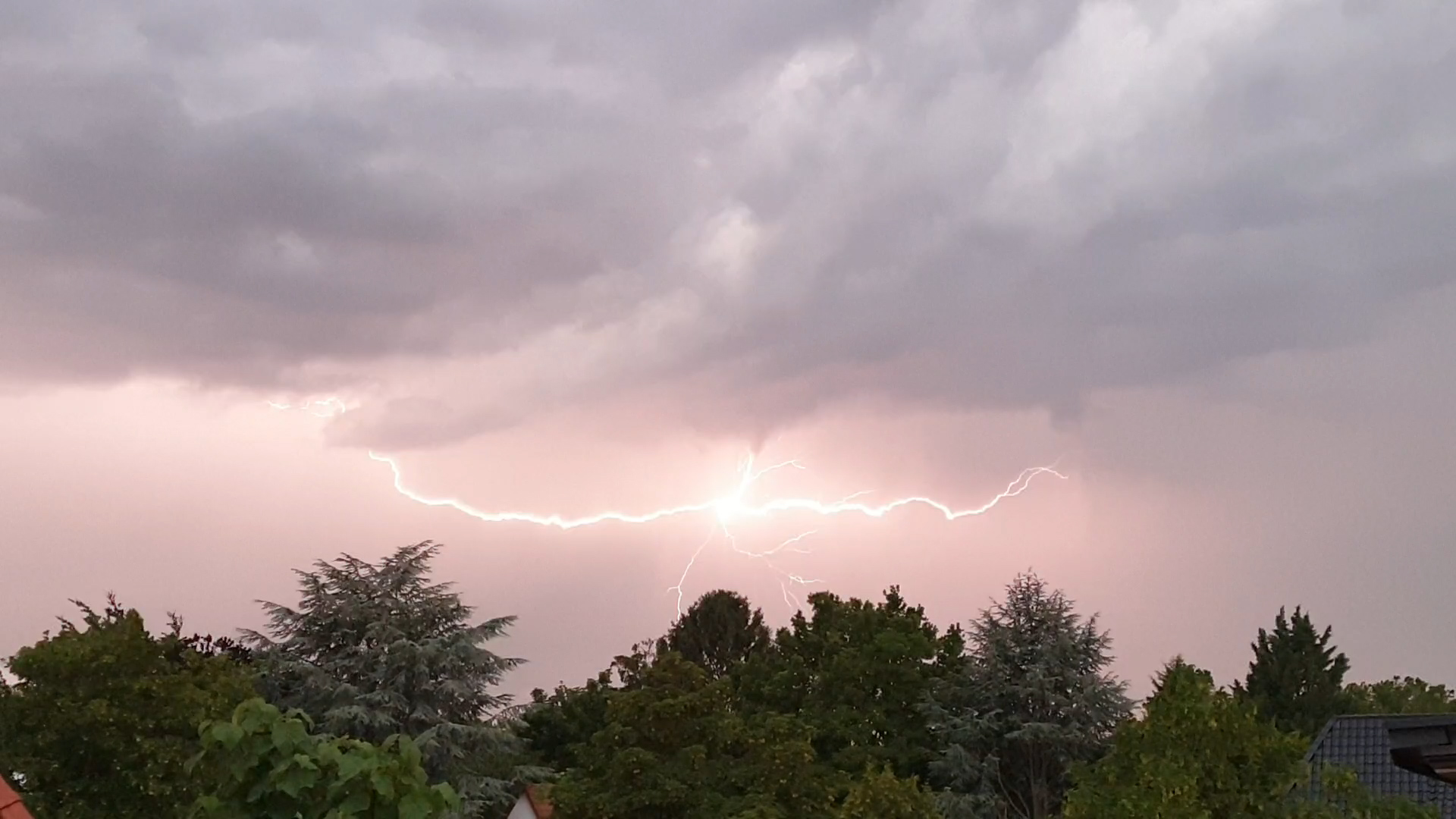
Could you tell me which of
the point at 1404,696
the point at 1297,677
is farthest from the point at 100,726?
the point at 1404,696

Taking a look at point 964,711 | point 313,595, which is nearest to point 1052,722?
point 964,711

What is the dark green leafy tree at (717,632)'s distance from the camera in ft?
276

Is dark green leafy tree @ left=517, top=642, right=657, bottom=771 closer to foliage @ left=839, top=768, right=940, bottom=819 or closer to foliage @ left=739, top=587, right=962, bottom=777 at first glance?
foliage @ left=739, top=587, right=962, bottom=777

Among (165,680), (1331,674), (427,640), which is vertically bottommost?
(165,680)

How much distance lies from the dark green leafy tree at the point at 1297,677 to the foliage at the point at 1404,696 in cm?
2881

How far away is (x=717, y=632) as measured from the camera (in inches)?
3359

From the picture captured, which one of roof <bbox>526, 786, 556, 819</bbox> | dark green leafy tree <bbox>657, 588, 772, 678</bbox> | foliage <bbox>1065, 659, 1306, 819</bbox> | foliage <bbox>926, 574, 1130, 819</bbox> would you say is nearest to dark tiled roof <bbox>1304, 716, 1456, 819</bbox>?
foliage <bbox>926, 574, 1130, 819</bbox>

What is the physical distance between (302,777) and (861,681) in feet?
160

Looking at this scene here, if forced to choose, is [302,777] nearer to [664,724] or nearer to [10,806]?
[10,806]

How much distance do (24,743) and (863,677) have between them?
3493cm

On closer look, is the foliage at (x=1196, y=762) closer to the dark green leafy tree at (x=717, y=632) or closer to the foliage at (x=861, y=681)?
the foliage at (x=861, y=681)

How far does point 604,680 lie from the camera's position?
66.4 m

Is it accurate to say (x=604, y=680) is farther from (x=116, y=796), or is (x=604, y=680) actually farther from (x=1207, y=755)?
(x=1207, y=755)

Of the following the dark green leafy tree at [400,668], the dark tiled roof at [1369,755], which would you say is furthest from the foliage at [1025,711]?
the dark green leafy tree at [400,668]
